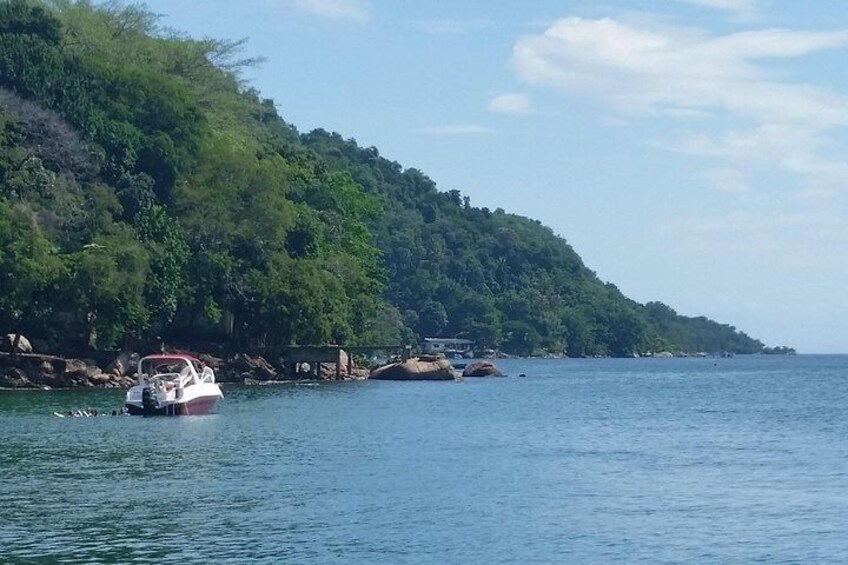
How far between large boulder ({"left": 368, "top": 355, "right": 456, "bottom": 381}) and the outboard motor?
44.6 m

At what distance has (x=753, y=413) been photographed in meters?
75.4

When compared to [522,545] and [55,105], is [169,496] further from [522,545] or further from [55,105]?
[55,105]

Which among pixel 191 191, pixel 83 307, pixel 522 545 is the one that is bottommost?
pixel 522 545

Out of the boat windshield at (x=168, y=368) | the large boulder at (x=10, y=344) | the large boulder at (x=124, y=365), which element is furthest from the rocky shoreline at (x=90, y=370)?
the boat windshield at (x=168, y=368)

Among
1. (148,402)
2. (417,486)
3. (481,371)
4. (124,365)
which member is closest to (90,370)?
(124,365)

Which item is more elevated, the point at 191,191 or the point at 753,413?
the point at 191,191

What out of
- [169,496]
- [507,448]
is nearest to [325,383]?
[507,448]

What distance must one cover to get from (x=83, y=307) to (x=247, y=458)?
1527 inches

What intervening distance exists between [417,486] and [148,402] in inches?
1015

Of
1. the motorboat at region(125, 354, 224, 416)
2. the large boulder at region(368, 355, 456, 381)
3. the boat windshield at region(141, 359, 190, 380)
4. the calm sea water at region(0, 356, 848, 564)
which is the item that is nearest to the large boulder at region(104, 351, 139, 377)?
the boat windshield at region(141, 359, 190, 380)

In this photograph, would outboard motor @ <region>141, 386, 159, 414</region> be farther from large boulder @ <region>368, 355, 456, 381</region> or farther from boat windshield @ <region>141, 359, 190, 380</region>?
large boulder @ <region>368, 355, 456, 381</region>

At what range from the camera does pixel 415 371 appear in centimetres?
10712

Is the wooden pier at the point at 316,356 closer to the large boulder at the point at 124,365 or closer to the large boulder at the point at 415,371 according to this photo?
the large boulder at the point at 415,371

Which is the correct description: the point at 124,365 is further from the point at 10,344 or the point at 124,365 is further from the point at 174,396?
the point at 174,396
